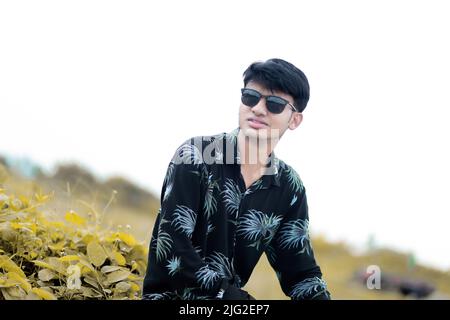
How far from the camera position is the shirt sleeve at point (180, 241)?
152 inches

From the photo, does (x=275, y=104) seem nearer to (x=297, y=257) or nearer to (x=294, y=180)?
(x=294, y=180)

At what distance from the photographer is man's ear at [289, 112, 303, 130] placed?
4.27 m

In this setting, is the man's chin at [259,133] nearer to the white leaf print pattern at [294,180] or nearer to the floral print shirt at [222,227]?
the floral print shirt at [222,227]

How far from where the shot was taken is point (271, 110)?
13.5 ft

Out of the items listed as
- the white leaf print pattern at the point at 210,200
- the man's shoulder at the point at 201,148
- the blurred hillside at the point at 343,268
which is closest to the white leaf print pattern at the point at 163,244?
the white leaf print pattern at the point at 210,200

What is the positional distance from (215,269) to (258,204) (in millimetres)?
537

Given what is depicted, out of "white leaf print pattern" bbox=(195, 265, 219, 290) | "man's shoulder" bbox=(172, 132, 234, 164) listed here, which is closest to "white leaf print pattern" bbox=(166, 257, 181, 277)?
"white leaf print pattern" bbox=(195, 265, 219, 290)

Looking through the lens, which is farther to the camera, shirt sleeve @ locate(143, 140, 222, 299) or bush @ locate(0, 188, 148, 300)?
bush @ locate(0, 188, 148, 300)

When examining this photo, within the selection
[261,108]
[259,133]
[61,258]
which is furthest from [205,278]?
[61,258]

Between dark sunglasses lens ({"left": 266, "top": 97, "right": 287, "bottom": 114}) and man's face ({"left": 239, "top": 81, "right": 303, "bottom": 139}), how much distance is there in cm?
2

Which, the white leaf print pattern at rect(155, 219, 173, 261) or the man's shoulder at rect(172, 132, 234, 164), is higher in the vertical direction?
the man's shoulder at rect(172, 132, 234, 164)

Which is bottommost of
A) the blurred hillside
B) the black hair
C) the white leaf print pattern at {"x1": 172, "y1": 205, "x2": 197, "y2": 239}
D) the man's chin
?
the blurred hillside

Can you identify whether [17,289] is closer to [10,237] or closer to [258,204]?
[10,237]

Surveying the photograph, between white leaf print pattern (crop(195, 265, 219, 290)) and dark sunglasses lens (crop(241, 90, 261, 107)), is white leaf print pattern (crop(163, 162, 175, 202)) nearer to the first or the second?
white leaf print pattern (crop(195, 265, 219, 290))
